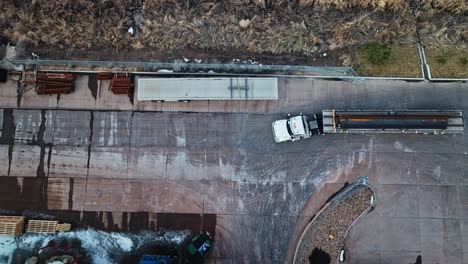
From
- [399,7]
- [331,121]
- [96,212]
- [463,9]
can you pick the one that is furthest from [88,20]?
[463,9]

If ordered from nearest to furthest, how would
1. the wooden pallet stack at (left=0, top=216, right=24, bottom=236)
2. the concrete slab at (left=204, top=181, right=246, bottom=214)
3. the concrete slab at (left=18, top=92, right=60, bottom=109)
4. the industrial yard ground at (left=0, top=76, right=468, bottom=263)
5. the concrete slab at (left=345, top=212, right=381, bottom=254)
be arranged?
the wooden pallet stack at (left=0, top=216, right=24, bottom=236), the concrete slab at (left=345, top=212, right=381, bottom=254), the industrial yard ground at (left=0, top=76, right=468, bottom=263), the concrete slab at (left=204, top=181, right=246, bottom=214), the concrete slab at (left=18, top=92, right=60, bottom=109)

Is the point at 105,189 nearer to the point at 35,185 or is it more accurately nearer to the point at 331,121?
the point at 35,185

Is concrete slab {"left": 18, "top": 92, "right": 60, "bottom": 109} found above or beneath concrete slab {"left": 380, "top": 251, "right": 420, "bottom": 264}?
above

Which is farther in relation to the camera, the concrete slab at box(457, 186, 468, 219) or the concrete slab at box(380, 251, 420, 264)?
the concrete slab at box(457, 186, 468, 219)

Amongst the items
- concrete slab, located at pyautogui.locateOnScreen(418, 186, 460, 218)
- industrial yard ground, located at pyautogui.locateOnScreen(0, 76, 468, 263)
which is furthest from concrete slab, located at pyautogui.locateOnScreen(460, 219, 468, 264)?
concrete slab, located at pyautogui.locateOnScreen(418, 186, 460, 218)

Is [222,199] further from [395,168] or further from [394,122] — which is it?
[394,122]

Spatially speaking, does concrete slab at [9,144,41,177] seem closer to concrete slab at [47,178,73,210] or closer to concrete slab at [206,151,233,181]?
concrete slab at [47,178,73,210]

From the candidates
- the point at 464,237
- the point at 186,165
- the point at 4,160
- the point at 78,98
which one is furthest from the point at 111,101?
the point at 464,237
